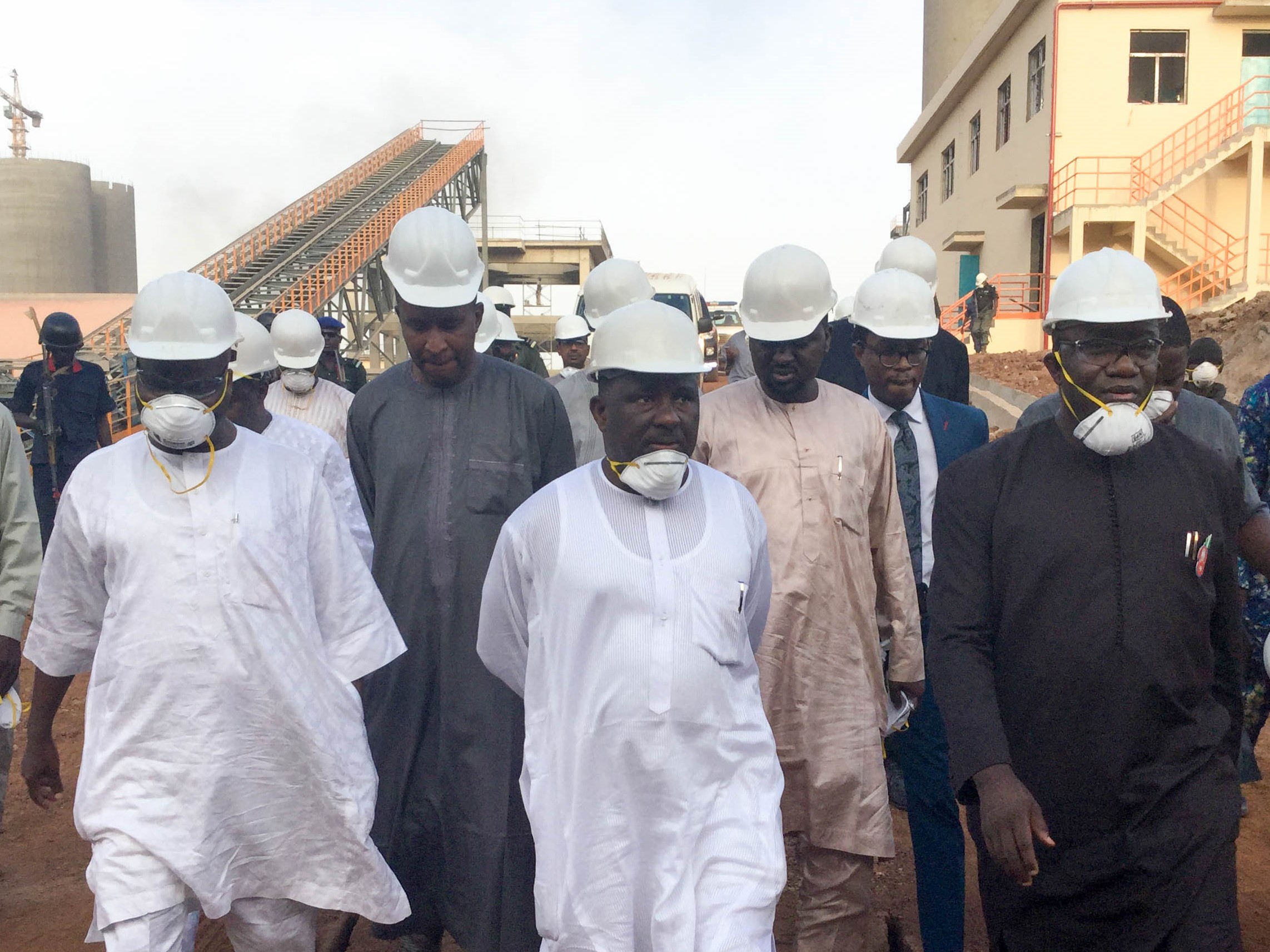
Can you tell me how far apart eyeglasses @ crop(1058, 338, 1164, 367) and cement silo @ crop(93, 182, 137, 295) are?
58159 millimetres

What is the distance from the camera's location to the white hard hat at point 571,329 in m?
10.0

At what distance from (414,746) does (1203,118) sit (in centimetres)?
2345

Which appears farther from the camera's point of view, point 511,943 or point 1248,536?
point 511,943

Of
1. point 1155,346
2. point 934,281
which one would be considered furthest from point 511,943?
point 934,281

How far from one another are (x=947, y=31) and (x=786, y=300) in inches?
1410

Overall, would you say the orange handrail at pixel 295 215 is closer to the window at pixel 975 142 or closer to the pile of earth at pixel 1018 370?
the pile of earth at pixel 1018 370

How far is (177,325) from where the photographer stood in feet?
10.4

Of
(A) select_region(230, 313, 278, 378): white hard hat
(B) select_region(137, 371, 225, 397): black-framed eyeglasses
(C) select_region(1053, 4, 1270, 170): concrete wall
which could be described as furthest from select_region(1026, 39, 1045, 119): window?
(B) select_region(137, 371, 225, 397): black-framed eyeglasses

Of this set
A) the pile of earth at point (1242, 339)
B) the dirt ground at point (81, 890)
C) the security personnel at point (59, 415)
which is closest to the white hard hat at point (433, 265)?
the dirt ground at point (81, 890)

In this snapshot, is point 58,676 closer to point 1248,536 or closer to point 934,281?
point 1248,536

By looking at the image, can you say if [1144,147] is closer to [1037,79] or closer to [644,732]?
[1037,79]

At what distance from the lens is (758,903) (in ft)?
8.95

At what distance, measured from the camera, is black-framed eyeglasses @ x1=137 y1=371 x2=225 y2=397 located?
3160 millimetres

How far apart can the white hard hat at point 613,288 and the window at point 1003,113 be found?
75.5 ft
